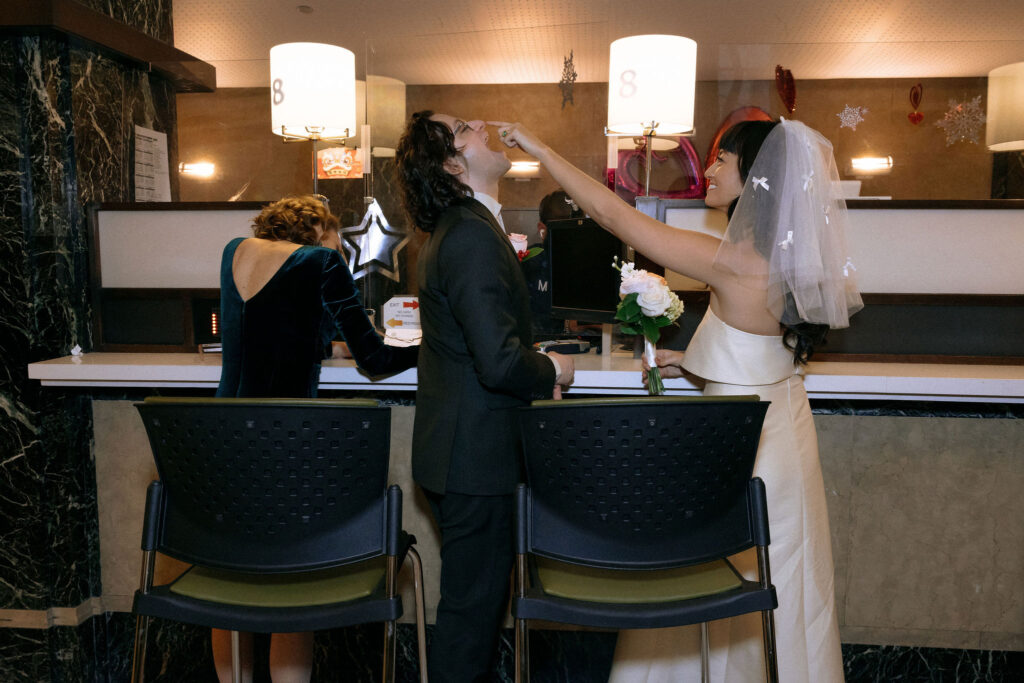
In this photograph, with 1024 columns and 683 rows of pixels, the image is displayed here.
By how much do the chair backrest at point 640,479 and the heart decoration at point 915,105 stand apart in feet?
25.0

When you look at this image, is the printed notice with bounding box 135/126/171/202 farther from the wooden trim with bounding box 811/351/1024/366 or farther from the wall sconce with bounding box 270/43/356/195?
the wooden trim with bounding box 811/351/1024/366

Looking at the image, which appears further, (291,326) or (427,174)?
(291,326)

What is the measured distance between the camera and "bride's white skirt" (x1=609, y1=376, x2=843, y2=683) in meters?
1.80

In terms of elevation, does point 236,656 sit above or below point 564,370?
below

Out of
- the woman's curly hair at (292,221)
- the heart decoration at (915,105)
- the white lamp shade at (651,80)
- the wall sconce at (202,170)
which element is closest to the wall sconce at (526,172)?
the white lamp shade at (651,80)

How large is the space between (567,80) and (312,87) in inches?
49.6

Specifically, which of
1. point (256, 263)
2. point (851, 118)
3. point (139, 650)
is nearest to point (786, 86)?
point (851, 118)

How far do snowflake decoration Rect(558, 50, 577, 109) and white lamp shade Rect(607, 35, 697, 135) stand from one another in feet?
0.65

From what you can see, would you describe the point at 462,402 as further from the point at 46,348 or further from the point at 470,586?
the point at 46,348

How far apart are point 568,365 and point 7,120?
194cm

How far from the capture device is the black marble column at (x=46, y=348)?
227 cm

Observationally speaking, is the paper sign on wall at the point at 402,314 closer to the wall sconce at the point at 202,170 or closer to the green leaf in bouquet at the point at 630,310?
the green leaf in bouquet at the point at 630,310

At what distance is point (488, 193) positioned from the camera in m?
1.78

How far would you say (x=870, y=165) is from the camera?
7.65 m
